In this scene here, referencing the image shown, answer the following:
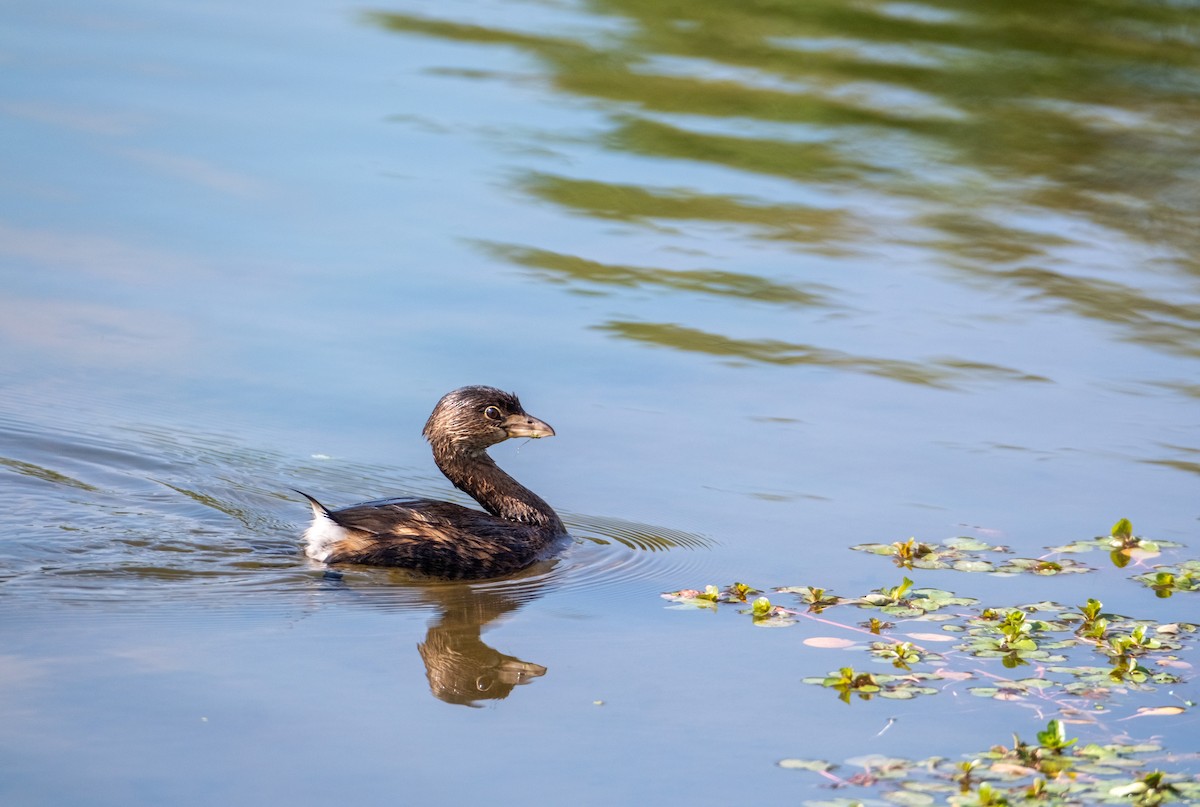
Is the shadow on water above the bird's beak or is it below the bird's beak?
above

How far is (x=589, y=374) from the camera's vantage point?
32.8ft

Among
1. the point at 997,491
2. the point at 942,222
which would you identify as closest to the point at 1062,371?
the point at 997,491

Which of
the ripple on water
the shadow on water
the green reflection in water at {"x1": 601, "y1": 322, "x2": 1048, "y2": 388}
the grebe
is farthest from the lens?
the shadow on water

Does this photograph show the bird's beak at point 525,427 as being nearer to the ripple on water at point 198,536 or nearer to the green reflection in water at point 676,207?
the ripple on water at point 198,536

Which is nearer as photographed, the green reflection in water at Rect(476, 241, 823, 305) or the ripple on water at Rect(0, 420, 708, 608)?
the ripple on water at Rect(0, 420, 708, 608)

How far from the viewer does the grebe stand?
7.64 meters

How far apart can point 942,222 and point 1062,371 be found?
3.24 m

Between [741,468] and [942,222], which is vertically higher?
[942,222]

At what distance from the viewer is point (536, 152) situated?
14273 millimetres

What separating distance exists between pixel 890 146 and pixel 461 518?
842 centimetres

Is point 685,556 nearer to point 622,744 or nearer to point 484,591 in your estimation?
point 484,591

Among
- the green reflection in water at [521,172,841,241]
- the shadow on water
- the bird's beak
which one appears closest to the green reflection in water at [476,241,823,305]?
the shadow on water

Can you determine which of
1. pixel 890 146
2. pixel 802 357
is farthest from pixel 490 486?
pixel 890 146

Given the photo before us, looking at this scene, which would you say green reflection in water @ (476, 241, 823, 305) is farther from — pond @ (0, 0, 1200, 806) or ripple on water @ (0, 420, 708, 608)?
ripple on water @ (0, 420, 708, 608)
